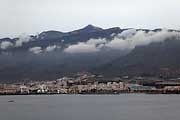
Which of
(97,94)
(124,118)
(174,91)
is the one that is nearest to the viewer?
(124,118)

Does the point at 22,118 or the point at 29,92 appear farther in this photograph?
the point at 29,92

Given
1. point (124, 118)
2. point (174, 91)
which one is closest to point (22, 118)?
point (124, 118)

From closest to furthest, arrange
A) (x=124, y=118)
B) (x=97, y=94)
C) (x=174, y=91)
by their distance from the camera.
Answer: (x=124, y=118), (x=174, y=91), (x=97, y=94)

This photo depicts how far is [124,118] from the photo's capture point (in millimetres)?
67125

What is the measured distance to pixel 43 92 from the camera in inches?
7219

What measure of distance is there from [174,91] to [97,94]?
29987 mm

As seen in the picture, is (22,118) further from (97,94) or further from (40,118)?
(97,94)

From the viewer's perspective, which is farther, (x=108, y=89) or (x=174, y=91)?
(x=108, y=89)

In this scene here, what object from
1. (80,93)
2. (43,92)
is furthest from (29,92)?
(80,93)

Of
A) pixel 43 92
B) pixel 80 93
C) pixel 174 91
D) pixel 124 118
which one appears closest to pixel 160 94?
pixel 174 91

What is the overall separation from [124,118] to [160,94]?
103 metres

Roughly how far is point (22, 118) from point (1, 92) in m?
114

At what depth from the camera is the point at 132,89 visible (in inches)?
7160

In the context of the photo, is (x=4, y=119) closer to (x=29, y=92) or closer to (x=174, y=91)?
(x=174, y=91)
